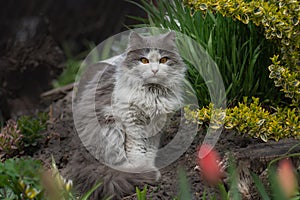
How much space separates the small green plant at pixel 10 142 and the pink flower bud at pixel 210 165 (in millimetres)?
1450

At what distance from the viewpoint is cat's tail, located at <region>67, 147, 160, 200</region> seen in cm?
324

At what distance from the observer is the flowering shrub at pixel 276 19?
11.2ft

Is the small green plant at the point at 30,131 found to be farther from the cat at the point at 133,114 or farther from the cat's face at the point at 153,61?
the cat's face at the point at 153,61

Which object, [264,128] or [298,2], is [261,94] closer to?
[264,128]

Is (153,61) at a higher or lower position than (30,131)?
higher

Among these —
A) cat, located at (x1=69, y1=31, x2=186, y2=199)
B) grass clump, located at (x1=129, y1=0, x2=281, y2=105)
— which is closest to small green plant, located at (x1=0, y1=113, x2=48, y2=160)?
cat, located at (x1=69, y1=31, x2=186, y2=199)

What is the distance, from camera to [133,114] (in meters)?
3.36

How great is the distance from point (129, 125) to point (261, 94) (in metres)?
1.04

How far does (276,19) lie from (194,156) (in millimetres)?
1008

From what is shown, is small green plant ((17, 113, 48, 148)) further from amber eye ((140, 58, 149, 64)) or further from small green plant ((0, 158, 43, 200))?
small green plant ((0, 158, 43, 200))

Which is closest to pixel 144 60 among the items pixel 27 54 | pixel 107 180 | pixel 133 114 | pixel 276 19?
pixel 133 114

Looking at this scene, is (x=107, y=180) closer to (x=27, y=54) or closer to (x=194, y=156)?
(x=194, y=156)

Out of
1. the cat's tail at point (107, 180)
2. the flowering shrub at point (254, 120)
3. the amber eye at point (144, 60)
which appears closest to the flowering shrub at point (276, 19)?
the flowering shrub at point (254, 120)

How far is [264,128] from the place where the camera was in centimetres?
349
